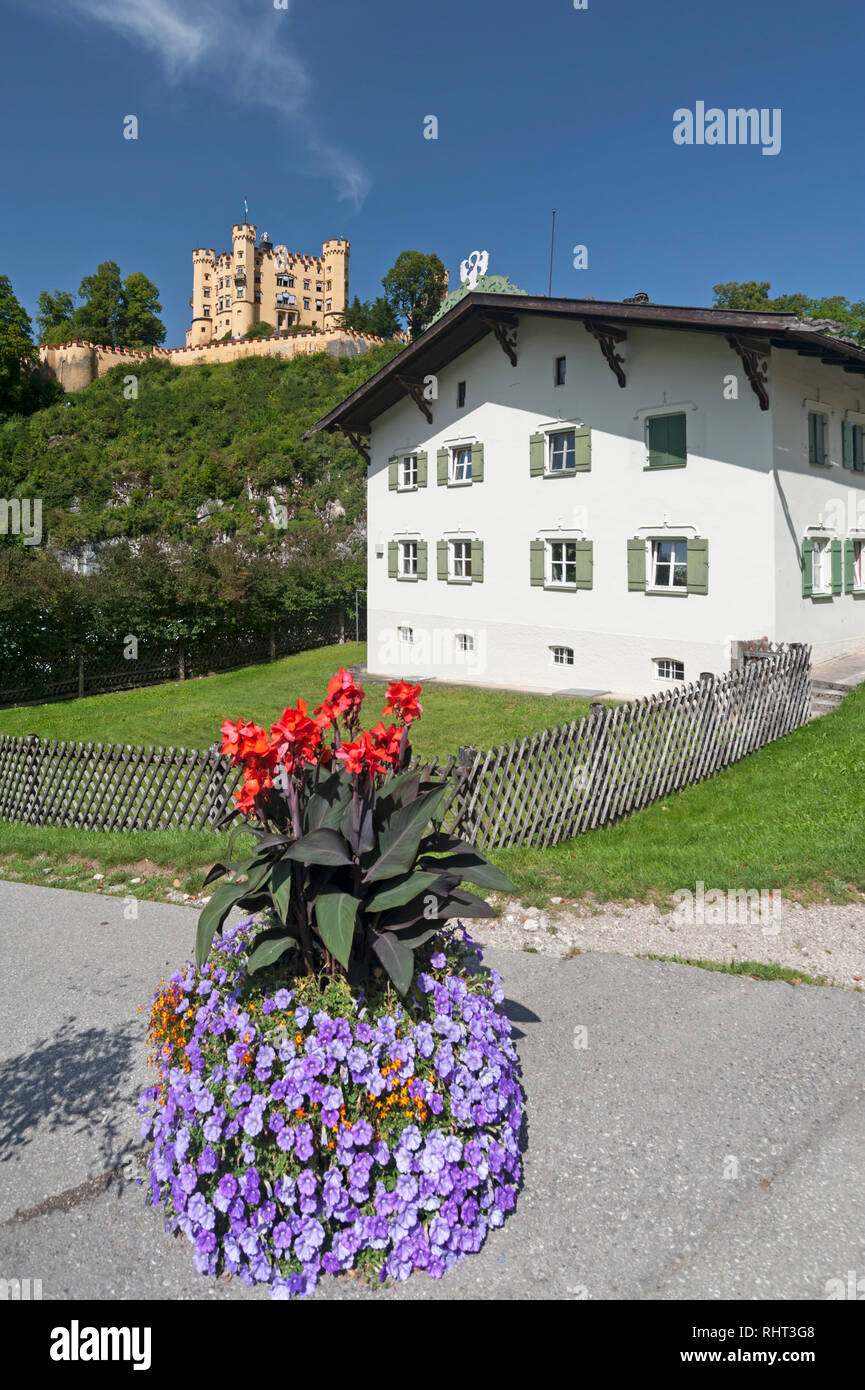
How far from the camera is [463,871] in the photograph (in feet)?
13.0

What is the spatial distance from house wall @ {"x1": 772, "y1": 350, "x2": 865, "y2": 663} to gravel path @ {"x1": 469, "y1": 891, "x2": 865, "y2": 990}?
11.2m

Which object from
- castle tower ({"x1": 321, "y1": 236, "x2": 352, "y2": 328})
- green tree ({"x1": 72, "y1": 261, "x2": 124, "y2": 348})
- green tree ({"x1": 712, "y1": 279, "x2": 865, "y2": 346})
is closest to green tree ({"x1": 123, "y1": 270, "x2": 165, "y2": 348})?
green tree ({"x1": 72, "y1": 261, "x2": 124, "y2": 348})

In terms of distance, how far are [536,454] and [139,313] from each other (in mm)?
79791

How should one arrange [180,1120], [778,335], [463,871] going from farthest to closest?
1. [778,335]
2. [463,871]
3. [180,1120]

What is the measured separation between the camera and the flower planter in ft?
11.0

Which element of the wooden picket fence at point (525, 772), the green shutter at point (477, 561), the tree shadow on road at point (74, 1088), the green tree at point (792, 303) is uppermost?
the green tree at point (792, 303)

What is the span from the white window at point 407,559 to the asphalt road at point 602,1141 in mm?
20289

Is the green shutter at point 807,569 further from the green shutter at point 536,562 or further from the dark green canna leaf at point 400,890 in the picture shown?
the dark green canna leaf at point 400,890

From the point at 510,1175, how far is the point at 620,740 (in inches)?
257

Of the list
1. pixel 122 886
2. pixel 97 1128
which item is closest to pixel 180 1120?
pixel 97 1128

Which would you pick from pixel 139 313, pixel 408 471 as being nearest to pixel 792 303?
pixel 408 471

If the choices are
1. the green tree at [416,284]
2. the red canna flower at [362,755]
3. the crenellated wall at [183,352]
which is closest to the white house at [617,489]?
the red canna flower at [362,755]

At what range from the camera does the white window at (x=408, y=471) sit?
1001 inches
